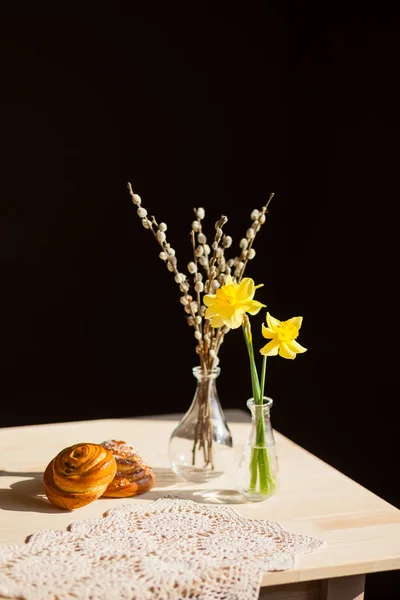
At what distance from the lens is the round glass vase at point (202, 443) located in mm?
1655

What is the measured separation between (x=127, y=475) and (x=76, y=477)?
136 mm

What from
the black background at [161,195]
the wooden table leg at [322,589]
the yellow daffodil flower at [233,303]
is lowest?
the wooden table leg at [322,589]

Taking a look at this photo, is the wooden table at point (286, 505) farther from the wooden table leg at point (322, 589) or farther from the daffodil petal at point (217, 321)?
the daffodil petal at point (217, 321)

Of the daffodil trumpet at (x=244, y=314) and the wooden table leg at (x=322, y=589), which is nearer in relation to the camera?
the wooden table leg at (x=322, y=589)

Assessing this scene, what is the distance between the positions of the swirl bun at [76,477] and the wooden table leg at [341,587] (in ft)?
1.41

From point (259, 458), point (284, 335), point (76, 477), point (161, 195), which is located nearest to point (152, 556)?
point (76, 477)

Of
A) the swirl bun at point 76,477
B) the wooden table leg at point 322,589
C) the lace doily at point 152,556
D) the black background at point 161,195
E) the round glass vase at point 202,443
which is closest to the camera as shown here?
the lace doily at point 152,556

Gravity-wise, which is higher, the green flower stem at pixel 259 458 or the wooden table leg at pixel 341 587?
the green flower stem at pixel 259 458

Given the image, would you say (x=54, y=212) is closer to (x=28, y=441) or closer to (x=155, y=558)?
(x=28, y=441)

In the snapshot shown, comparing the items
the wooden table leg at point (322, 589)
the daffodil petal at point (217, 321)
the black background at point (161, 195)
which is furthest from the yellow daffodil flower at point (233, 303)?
the black background at point (161, 195)

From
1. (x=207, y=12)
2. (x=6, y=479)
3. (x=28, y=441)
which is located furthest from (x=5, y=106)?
(x=6, y=479)

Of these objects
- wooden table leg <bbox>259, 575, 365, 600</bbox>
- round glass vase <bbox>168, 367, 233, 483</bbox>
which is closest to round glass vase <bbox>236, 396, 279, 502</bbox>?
round glass vase <bbox>168, 367, 233, 483</bbox>

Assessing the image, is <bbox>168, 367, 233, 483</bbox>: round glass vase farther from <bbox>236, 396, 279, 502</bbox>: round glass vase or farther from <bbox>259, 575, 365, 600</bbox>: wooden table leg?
<bbox>259, 575, 365, 600</bbox>: wooden table leg

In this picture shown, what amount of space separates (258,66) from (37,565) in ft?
8.32
